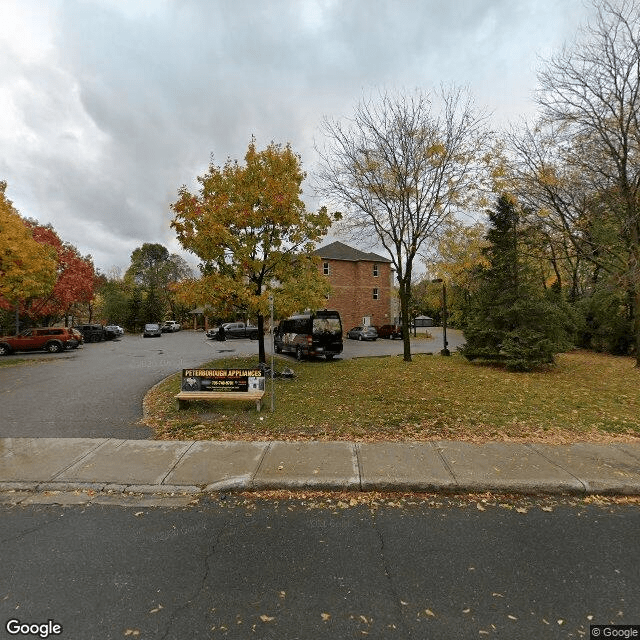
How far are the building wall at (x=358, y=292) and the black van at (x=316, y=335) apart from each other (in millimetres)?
21899

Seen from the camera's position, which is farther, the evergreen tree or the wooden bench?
the evergreen tree

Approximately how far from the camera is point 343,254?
4141cm

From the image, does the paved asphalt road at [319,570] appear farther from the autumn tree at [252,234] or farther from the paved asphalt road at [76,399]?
the autumn tree at [252,234]

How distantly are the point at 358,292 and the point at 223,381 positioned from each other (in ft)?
111

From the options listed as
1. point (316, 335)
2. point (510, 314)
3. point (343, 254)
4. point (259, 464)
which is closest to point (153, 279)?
point (343, 254)

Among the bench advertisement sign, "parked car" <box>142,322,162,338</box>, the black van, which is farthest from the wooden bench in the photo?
"parked car" <box>142,322,162,338</box>

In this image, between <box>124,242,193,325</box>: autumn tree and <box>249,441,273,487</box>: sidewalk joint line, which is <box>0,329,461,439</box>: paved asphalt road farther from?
<box>124,242,193,325</box>: autumn tree

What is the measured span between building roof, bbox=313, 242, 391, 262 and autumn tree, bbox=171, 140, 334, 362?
2776cm

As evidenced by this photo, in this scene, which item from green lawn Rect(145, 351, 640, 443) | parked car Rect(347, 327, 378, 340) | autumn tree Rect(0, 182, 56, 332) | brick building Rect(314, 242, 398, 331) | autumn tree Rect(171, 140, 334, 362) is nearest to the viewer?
green lawn Rect(145, 351, 640, 443)

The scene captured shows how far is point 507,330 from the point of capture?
14570 mm

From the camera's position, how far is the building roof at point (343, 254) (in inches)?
1601

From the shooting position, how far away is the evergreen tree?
44.4 feet

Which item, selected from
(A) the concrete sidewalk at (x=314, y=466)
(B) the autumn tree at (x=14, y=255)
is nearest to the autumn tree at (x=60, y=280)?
(B) the autumn tree at (x=14, y=255)

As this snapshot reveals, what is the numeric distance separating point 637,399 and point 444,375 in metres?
5.09
